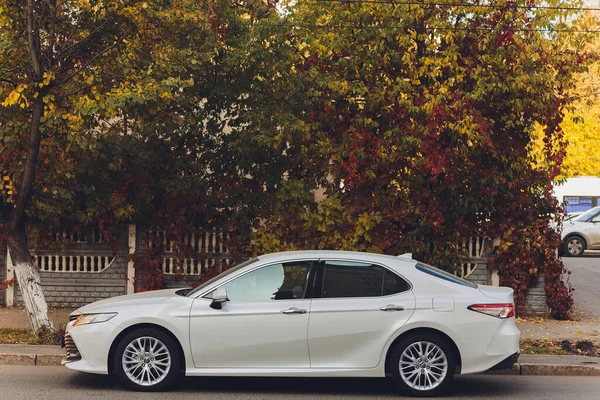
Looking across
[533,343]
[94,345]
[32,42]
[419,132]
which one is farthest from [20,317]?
[533,343]

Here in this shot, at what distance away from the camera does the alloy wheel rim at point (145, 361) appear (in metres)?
9.14

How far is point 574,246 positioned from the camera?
90.2 feet

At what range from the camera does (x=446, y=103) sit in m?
14.1

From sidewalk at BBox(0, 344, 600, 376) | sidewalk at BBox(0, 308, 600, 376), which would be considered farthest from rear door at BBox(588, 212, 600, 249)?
sidewalk at BBox(0, 344, 600, 376)

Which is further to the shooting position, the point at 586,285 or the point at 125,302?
the point at 586,285

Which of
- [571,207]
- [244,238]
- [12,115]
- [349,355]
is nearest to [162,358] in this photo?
[349,355]

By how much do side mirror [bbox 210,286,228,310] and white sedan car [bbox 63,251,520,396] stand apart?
0.01 metres

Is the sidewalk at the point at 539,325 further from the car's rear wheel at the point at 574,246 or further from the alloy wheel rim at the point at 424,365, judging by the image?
the car's rear wheel at the point at 574,246

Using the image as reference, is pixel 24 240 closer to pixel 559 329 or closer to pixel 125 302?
pixel 125 302

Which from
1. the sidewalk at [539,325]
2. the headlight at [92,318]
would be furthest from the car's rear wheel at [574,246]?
the headlight at [92,318]

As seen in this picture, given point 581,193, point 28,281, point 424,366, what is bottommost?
point 424,366

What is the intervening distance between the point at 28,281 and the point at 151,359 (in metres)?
3.75

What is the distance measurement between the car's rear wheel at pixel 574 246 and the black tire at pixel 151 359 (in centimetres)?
2033

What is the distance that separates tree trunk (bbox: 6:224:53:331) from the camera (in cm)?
1216
